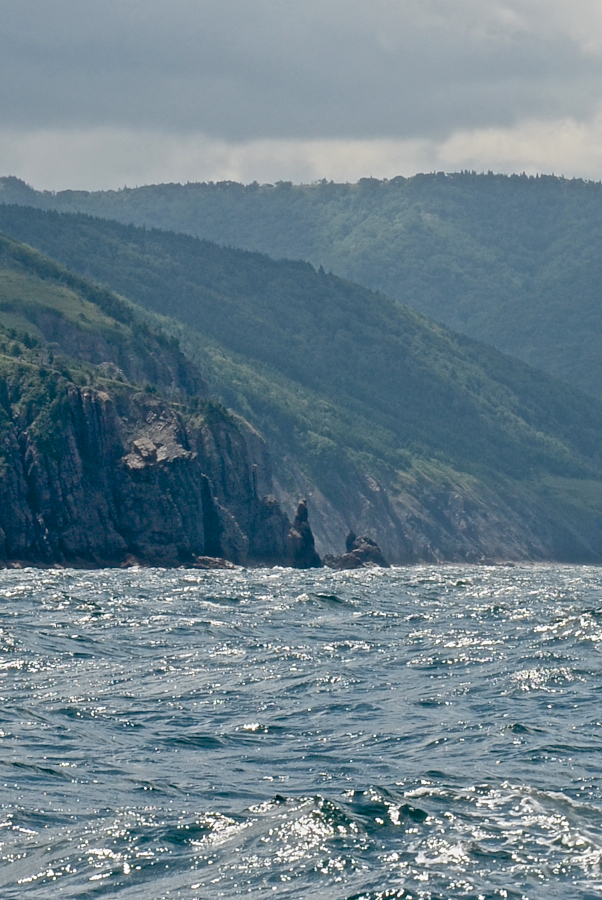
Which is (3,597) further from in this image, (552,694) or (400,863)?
(400,863)

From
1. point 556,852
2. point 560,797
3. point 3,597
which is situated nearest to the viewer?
point 556,852

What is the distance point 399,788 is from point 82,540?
137924 mm

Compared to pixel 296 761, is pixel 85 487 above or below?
above

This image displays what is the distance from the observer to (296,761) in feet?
151

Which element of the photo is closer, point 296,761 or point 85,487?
point 296,761

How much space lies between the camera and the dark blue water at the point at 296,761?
3491cm

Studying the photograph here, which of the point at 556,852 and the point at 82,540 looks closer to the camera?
the point at 556,852

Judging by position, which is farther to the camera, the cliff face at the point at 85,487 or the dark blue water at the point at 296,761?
the cliff face at the point at 85,487

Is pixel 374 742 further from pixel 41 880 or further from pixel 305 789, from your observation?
pixel 41 880

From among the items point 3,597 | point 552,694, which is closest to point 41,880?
point 552,694

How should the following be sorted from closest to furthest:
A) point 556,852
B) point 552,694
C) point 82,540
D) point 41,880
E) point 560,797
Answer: point 41,880, point 556,852, point 560,797, point 552,694, point 82,540

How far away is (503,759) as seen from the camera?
1834 inches

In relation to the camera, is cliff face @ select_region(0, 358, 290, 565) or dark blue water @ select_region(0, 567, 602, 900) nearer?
dark blue water @ select_region(0, 567, 602, 900)

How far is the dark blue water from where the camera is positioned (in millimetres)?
34906
